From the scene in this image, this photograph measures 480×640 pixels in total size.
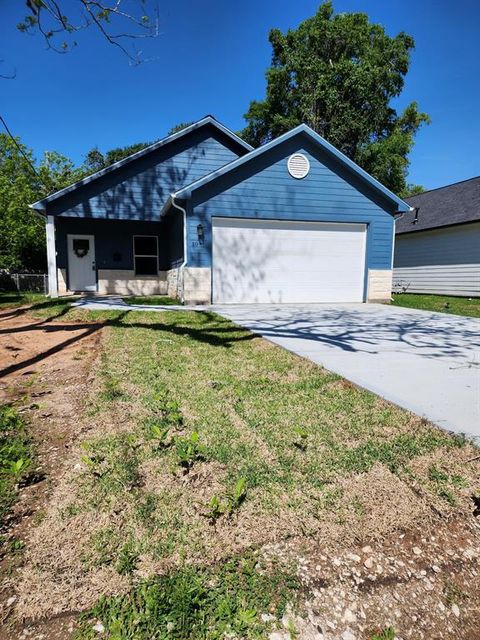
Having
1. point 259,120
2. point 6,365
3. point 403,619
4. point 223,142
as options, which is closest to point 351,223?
point 223,142

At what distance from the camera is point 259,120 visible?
2881 centimetres

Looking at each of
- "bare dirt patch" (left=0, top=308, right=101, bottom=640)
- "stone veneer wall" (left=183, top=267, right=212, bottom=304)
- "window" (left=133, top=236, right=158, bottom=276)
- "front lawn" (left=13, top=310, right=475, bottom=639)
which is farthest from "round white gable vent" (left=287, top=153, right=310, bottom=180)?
"front lawn" (left=13, top=310, right=475, bottom=639)

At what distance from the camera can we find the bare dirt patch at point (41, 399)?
1.61 m

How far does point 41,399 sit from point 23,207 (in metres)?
19.8

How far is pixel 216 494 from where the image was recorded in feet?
6.83

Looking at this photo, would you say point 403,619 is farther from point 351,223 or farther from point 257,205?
point 351,223

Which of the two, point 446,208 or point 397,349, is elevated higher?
point 446,208

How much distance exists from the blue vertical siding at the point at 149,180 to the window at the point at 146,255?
141 cm

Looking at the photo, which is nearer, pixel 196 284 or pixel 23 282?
pixel 196 284

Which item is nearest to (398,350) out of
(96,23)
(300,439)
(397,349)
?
(397,349)

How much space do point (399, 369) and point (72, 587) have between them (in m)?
3.88

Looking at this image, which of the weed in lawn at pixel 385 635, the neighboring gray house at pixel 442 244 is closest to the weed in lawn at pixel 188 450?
the weed in lawn at pixel 385 635

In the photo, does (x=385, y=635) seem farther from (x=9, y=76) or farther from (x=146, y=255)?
(x=146, y=255)

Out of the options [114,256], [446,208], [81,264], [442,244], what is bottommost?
[81,264]
